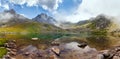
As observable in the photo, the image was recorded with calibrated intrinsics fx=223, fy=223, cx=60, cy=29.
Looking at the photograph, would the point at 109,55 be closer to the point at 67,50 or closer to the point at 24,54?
the point at 67,50

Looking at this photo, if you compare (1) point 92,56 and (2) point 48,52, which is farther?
(2) point 48,52

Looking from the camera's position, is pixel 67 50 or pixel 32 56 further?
pixel 67 50

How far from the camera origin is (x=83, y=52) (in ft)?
213

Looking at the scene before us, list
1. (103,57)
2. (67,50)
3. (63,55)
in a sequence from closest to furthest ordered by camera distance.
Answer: (103,57) → (63,55) → (67,50)

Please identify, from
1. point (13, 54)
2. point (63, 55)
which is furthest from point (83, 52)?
point (13, 54)

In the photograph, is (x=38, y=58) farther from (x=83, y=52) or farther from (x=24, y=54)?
(x=83, y=52)

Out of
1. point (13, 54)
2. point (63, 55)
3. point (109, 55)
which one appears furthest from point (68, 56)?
point (13, 54)

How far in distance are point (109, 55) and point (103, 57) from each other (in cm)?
211

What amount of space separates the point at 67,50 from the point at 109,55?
14.2 metres

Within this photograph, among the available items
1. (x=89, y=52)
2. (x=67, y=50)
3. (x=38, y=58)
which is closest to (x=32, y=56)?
(x=38, y=58)

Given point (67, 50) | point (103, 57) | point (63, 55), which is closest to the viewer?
point (103, 57)

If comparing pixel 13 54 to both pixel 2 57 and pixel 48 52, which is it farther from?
pixel 48 52

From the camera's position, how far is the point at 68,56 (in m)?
62.4

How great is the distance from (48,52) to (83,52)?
10353 millimetres
